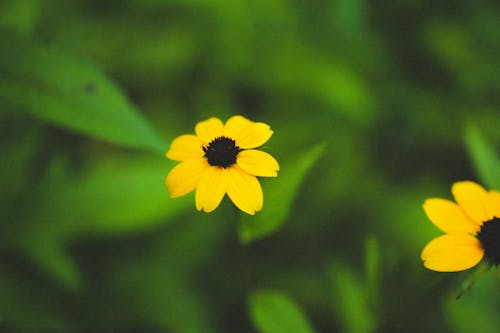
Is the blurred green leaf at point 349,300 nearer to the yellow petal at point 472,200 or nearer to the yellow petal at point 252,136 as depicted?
the yellow petal at point 472,200

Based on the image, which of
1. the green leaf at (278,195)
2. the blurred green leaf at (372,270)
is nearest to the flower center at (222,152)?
the green leaf at (278,195)

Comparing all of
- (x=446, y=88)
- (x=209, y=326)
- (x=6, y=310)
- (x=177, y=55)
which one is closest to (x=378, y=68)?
(x=446, y=88)

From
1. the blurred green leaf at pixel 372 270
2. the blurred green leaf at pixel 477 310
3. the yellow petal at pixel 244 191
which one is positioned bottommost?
the blurred green leaf at pixel 477 310

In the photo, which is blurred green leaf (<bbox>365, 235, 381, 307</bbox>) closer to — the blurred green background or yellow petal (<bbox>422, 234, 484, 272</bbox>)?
the blurred green background

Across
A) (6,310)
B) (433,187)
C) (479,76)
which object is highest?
(479,76)

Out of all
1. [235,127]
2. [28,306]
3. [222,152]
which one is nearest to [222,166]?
[222,152]

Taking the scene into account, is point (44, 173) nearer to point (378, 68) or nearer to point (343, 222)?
point (343, 222)

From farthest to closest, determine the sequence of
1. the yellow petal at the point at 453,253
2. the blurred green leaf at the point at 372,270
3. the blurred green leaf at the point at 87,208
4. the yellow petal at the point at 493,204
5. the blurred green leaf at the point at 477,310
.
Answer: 1. the blurred green leaf at the point at 87,208
2. the blurred green leaf at the point at 477,310
3. the blurred green leaf at the point at 372,270
4. the yellow petal at the point at 493,204
5. the yellow petal at the point at 453,253
